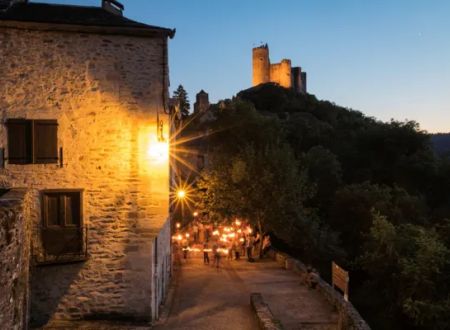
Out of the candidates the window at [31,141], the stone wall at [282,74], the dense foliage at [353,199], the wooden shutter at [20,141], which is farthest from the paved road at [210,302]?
the stone wall at [282,74]

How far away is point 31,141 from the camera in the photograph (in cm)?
1104

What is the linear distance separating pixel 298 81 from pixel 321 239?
2545 inches

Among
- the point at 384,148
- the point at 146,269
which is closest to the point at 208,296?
the point at 146,269

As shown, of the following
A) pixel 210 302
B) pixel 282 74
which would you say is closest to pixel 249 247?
pixel 210 302

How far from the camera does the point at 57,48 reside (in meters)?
11.2

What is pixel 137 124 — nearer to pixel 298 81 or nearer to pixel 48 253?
pixel 48 253

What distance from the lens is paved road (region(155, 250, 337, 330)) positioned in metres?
12.6

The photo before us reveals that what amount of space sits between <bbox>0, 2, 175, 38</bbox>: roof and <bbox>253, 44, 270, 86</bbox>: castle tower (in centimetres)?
Answer: 7026

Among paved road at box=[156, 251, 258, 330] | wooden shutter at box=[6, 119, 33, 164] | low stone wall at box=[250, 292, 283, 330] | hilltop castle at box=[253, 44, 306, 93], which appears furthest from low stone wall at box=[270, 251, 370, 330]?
hilltop castle at box=[253, 44, 306, 93]

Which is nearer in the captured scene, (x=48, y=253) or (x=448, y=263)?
(x=48, y=253)

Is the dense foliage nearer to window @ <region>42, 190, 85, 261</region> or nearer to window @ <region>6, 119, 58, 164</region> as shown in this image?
window @ <region>42, 190, 85, 261</region>

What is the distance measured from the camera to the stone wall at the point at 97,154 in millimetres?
11086

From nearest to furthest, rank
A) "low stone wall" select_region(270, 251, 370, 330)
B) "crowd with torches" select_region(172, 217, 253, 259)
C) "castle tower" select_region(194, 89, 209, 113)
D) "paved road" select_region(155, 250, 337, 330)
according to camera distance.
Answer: "low stone wall" select_region(270, 251, 370, 330), "paved road" select_region(155, 250, 337, 330), "crowd with torches" select_region(172, 217, 253, 259), "castle tower" select_region(194, 89, 209, 113)

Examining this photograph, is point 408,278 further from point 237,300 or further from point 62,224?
point 62,224
